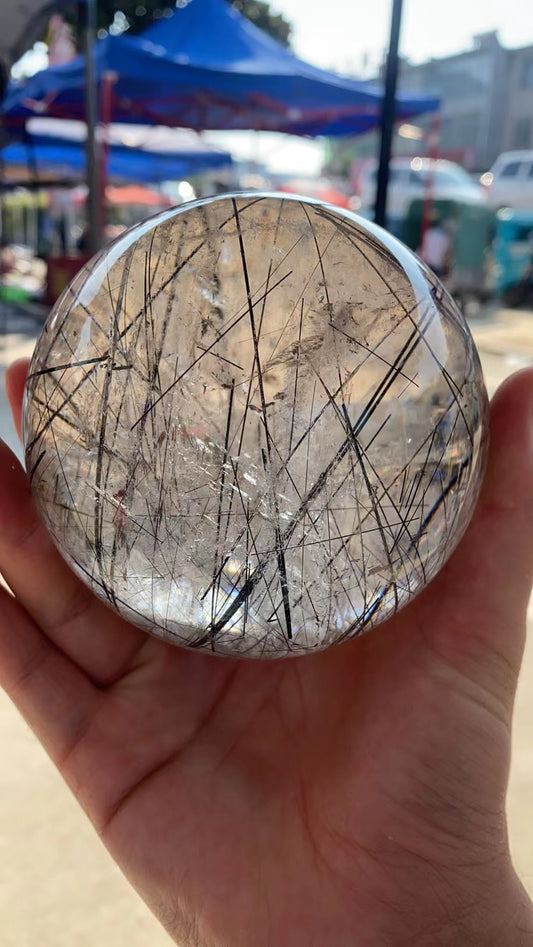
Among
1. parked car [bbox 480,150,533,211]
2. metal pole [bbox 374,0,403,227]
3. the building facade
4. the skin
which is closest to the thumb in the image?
the skin

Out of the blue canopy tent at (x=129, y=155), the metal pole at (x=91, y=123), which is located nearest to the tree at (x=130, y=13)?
the blue canopy tent at (x=129, y=155)

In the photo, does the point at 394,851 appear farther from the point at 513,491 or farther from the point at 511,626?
the point at 513,491

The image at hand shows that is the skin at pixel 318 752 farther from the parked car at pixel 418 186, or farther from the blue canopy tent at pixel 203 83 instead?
the parked car at pixel 418 186

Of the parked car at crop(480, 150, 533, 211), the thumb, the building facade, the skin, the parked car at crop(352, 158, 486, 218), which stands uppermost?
the building facade

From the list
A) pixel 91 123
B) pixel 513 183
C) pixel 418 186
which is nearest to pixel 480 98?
pixel 418 186

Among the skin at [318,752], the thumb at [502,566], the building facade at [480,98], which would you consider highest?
the building facade at [480,98]

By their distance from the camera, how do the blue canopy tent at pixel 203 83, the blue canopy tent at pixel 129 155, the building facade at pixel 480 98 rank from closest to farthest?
1. the blue canopy tent at pixel 203 83
2. the blue canopy tent at pixel 129 155
3. the building facade at pixel 480 98

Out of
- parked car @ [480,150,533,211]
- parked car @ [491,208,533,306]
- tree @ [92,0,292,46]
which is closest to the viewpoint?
parked car @ [491,208,533,306]

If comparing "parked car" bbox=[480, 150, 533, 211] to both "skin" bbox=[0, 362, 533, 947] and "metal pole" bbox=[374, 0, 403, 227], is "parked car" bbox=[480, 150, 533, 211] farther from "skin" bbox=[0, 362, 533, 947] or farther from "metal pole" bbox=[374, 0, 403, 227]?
"skin" bbox=[0, 362, 533, 947]
